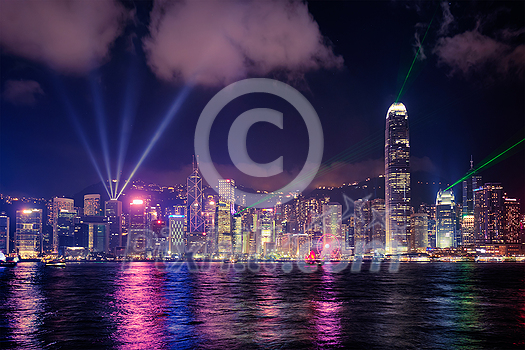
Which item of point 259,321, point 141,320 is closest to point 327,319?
point 259,321

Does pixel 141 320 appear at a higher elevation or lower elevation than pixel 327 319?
higher

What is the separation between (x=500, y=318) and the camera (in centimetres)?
4769

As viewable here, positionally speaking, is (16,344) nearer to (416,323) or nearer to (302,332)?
(302,332)

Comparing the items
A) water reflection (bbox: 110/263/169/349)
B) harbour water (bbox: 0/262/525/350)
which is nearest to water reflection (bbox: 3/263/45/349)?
harbour water (bbox: 0/262/525/350)

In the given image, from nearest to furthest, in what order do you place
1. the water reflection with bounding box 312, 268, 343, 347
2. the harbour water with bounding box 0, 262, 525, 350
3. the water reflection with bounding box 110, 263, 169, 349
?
the water reflection with bounding box 110, 263, 169, 349 → the harbour water with bounding box 0, 262, 525, 350 → the water reflection with bounding box 312, 268, 343, 347

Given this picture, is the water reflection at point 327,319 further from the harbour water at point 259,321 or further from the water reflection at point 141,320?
the water reflection at point 141,320

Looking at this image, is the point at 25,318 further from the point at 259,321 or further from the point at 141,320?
the point at 259,321

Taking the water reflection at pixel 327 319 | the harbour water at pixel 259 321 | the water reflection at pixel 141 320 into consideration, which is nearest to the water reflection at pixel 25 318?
the harbour water at pixel 259 321

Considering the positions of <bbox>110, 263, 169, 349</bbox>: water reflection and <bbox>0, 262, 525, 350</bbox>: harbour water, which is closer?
<bbox>110, 263, 169, 349</bbox>: water reflection

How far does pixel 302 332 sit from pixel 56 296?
1816 inches

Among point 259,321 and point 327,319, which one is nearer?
point 259,321

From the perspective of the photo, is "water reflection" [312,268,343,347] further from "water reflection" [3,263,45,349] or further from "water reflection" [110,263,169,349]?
"water reflection" [3,263,45,349]

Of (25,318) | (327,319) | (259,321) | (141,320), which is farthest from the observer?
(327,319)

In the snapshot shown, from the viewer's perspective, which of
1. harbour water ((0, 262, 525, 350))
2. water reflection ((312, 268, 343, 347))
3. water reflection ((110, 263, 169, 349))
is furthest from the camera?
water reflection ((312, 268, 343, 347))
